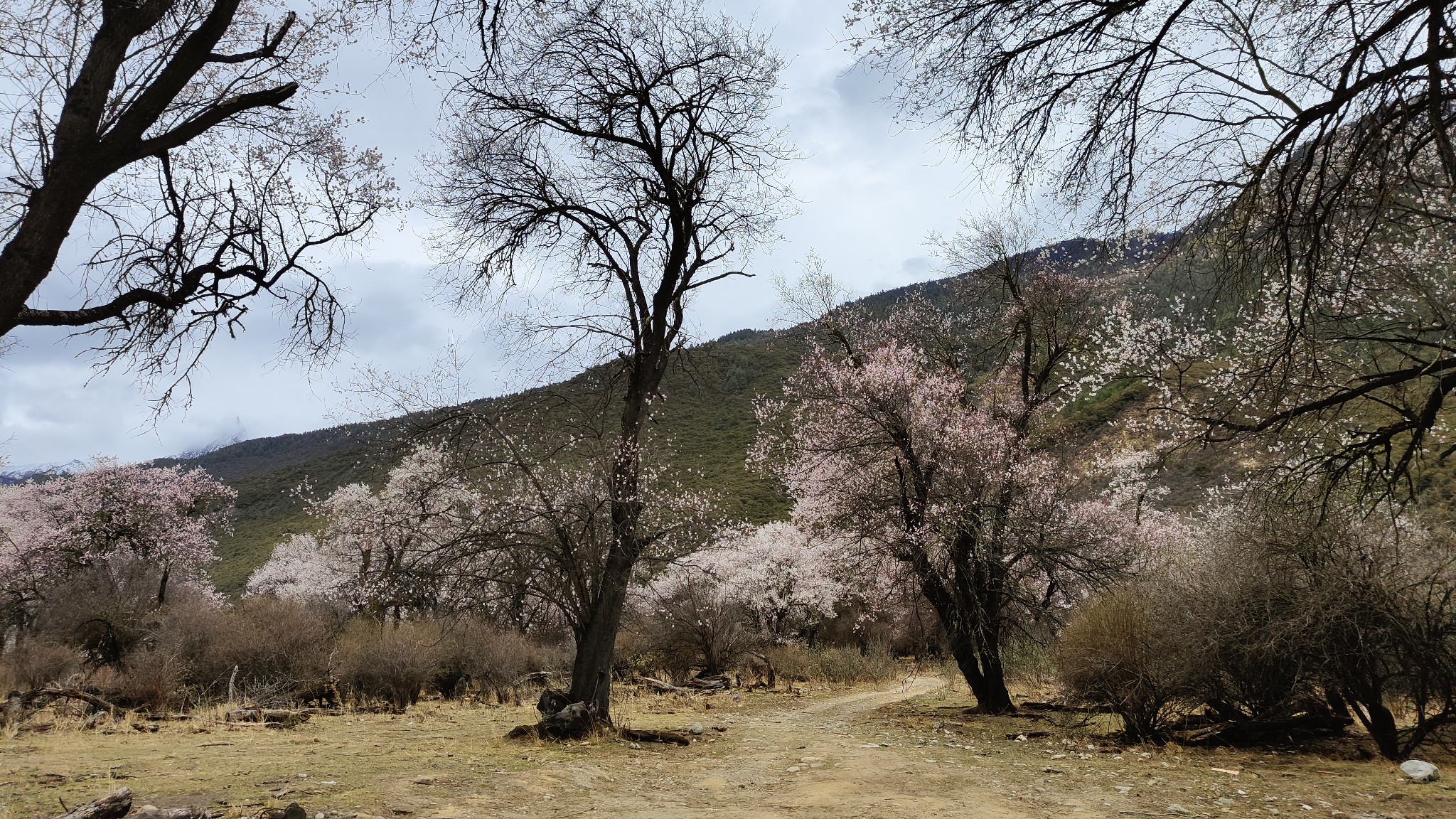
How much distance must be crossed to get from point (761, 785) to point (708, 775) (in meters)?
0.78

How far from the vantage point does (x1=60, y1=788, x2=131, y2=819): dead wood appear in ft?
14.5

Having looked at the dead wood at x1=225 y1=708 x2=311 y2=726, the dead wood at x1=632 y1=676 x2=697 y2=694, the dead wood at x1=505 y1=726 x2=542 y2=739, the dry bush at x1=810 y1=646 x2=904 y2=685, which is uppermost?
the dead wood at x1=505 y1=726 x2=542 y2=739

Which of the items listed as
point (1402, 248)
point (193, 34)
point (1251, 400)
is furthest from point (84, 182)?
point (1402, 248)

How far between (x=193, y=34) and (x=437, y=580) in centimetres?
652

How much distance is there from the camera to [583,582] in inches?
402

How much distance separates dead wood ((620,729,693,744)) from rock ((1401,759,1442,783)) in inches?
295

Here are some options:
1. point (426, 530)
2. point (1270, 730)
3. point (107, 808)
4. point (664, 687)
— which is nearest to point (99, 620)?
point (426, 530)

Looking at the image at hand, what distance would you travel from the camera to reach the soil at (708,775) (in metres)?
5.83

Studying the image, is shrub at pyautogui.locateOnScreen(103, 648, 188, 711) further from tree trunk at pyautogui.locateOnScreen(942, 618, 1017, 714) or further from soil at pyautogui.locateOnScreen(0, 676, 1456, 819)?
tree trunk at pyautogui.locateOnScreen(942, 618, 1017, 714)

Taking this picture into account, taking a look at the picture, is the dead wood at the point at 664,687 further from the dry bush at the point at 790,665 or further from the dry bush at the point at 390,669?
the dry bush at the point at 390,669

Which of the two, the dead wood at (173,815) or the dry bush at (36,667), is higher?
the dead wood at (173,815)

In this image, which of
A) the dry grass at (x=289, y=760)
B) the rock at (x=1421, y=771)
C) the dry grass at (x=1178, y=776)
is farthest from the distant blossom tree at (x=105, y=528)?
the rock at (x=1421, y=771)

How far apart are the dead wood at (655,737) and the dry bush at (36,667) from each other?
11637mm


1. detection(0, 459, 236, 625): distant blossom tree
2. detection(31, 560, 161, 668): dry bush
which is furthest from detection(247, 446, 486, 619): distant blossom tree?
detection(0, 459, 236, 625): distant blossom tree
